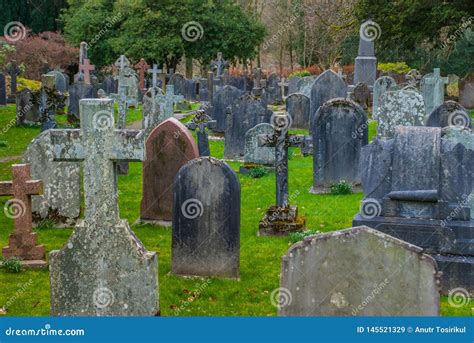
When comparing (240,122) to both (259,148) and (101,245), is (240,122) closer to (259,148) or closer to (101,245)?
(259,148)

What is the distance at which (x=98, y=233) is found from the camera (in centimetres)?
734

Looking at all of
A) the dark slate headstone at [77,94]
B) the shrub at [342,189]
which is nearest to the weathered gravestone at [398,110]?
the shrub at [342,189]

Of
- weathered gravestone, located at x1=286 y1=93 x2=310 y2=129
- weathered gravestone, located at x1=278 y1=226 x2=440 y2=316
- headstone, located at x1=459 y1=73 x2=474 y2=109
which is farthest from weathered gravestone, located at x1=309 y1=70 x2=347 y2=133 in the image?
weathered gravestone, located at x1=278 y1=226 x2=440 y2=316

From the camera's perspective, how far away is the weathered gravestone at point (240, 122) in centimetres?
1873

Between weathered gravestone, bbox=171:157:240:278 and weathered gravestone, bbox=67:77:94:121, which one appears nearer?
weathered gravestone, bbox=171:157:240:278

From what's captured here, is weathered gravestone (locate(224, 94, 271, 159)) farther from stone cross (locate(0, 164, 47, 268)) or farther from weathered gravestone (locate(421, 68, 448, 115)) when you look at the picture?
stone cross (locate(0, 164, 47, 268))

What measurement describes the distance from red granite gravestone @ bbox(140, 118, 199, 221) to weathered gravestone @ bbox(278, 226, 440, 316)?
550 cm

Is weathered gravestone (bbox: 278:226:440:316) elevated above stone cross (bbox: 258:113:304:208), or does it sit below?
below

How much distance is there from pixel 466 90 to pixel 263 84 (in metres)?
8.93

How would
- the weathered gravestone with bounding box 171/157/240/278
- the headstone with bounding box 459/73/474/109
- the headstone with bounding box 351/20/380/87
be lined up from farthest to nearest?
1. the headstone with bounding box 459/73/474/109
2. the headstone with bounding box 351/20/380/87
3. the weathered gravestone with bounding box 171/157/240/278

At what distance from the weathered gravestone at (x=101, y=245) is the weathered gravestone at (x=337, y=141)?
768cm

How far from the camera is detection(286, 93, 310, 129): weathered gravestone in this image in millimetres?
23891

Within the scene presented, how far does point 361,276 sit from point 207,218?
3.34m

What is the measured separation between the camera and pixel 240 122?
1889cm
